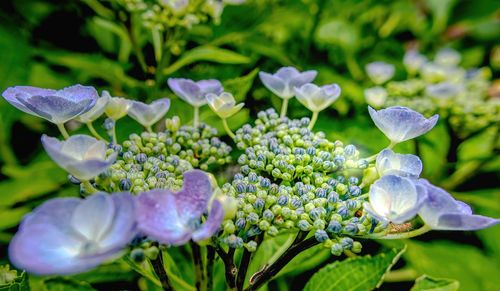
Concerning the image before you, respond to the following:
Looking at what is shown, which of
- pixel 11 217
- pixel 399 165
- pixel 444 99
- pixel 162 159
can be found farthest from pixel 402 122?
pixel 11 217

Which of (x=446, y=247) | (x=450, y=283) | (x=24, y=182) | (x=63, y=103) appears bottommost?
(x=446, y=247)

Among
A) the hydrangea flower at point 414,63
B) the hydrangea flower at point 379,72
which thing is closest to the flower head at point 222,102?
the hydrangea flower at point 379,72

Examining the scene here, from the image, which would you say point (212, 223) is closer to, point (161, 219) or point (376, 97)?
point (161, 219)

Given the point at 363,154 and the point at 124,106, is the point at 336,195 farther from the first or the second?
the point at 363,154

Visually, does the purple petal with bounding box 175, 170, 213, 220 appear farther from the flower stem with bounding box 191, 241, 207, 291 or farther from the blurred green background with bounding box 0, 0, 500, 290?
the blurred green background with bounding box 0, 0, 500, 290

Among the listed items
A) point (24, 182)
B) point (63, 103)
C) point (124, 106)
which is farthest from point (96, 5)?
point (63, 103)

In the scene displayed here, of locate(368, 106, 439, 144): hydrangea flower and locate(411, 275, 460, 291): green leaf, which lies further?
locate(411, 275, 460, 291): green leaf

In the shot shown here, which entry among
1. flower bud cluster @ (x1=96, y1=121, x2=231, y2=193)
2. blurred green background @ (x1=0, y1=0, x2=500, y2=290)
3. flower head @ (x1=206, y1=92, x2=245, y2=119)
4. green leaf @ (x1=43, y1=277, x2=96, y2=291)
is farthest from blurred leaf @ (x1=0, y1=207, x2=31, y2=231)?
flower head @ (x1=206, y1=92, x2=245, y2=119)
